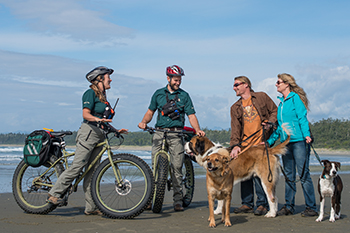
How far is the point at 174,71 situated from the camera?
6367mm

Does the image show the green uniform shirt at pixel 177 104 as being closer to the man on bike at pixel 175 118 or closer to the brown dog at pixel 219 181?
the man on bike at pixel 175 118

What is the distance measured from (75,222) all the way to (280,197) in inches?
194

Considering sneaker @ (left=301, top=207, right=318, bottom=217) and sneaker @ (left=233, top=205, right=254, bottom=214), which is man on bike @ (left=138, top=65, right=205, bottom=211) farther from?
sneaker @ (left=301, top=207, right=318, bottom=217)

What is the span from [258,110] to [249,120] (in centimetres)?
24

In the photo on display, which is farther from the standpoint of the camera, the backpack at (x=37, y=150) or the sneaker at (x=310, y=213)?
the backpack at (x=37, y=150)

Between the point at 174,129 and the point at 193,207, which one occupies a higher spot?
the point at 174,129

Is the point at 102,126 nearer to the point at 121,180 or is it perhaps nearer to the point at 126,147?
the point at 121,180

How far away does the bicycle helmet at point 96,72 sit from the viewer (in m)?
5.78

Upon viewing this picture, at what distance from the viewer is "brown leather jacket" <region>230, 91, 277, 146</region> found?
6211 mm

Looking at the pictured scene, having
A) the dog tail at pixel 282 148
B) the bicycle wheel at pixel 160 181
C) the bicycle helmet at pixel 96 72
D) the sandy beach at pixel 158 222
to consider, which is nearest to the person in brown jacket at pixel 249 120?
the dog tail at pixel 282 148

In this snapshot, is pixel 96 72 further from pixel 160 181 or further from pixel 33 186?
pixel 33 186

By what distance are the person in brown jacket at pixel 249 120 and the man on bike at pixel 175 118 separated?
25.8 inches

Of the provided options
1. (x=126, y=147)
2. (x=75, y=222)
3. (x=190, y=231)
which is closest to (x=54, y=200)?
(x=75, y=222)

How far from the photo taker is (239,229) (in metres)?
4.93
